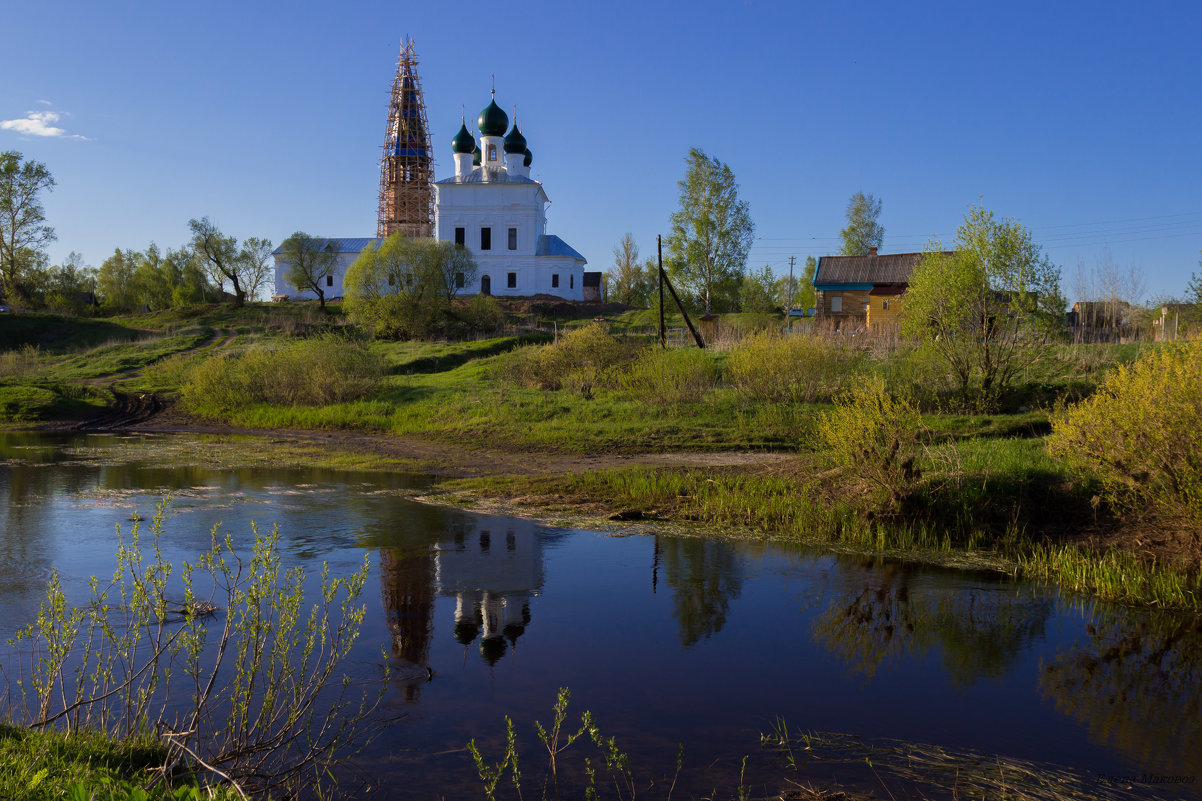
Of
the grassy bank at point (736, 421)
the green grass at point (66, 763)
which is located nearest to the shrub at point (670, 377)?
the grassy bank at point (736, 421)

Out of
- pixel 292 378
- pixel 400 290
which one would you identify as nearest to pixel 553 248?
pixel 400 290

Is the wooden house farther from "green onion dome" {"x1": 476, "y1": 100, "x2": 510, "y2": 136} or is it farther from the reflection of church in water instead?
the reflection of church in water

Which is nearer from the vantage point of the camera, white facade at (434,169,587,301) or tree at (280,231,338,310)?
tree at (280,231,338,310)

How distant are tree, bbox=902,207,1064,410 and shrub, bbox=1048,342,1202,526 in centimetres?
834

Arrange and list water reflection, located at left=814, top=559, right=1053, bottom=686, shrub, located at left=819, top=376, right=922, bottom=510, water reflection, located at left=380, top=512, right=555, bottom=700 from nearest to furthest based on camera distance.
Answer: water reflection, located at left=814, top=559, right=1053, bottom=686
water reflection, located at left=380, top=512, right=555, bottom=700
shrub, located at left=819, top=376, right=922, bottom=510

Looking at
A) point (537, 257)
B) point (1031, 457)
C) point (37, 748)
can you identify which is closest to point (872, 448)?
point (1031, 457)

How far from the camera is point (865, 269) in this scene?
42.2m

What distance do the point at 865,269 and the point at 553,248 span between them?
23208 millimetres

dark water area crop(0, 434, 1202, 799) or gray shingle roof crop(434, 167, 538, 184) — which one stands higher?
gray shingle roof crop(434, 167, 538, 184)

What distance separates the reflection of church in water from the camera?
273 inches

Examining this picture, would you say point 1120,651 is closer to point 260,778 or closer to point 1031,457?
point 1031,457

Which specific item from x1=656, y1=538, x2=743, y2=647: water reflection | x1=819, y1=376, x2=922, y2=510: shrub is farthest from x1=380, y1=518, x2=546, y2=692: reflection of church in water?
x1=819, y1=376, x2=922, y2=510: shrub

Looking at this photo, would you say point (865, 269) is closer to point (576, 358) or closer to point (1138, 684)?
point (576, 358)

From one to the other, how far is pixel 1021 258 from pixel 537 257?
41462 millimetres
